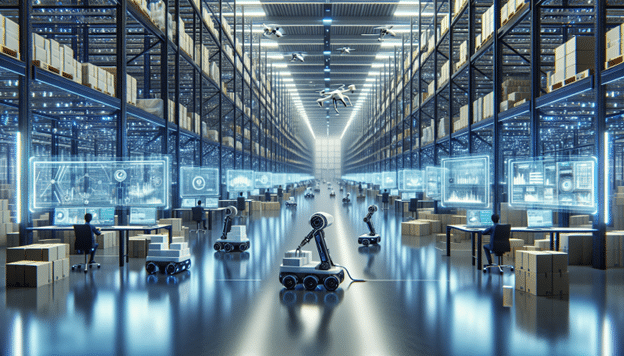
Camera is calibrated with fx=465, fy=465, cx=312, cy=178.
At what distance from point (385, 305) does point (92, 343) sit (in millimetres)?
3705

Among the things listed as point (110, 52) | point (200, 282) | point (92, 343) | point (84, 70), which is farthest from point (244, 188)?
point (92, 343)

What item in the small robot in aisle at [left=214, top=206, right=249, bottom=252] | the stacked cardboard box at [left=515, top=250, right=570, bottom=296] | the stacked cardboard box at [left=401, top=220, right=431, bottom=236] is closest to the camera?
the stacked cardboard box at [left=515, top=250, right=570, bottom=296]

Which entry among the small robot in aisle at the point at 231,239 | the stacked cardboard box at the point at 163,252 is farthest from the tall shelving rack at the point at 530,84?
the stacked cardboard box at the point at 163,252

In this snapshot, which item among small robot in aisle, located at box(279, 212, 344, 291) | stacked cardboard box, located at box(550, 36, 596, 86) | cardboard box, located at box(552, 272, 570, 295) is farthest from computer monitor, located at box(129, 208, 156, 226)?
stacked cardboard box, located at box(550, 36, 596, 86)

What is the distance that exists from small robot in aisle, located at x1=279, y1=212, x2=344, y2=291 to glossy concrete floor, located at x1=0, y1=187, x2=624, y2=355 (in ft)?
0.61

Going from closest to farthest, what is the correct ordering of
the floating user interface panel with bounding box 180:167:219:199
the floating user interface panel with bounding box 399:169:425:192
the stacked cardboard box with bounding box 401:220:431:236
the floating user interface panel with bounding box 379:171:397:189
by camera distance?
the stacked cardboard box with bounding box 401:220:431:236, the floating user interface panel with bounding box 180:167:219:199, the floating user interface panel with bounding box 399:169:425:192, the floating user interface panel with bounding box 379:171:397:189

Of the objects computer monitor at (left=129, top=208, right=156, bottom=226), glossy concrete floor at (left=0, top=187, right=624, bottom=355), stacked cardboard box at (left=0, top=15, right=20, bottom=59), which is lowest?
glossy concrete floor at (left=0, top=187, right=624, bottom=355)

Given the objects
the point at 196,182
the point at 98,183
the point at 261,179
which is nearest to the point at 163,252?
the point at 98,183

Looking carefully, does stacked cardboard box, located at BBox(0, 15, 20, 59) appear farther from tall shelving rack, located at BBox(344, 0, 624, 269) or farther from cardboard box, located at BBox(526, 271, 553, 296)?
tall shelving rack, located at BBox(344, 0, 624, 269)

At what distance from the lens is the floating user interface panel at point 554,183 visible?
8.95 metres

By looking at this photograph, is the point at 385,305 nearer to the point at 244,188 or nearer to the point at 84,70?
the point at 84,70

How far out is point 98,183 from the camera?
9938 mm

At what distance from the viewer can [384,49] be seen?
117 ft

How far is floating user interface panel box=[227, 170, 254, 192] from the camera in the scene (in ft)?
73.6
